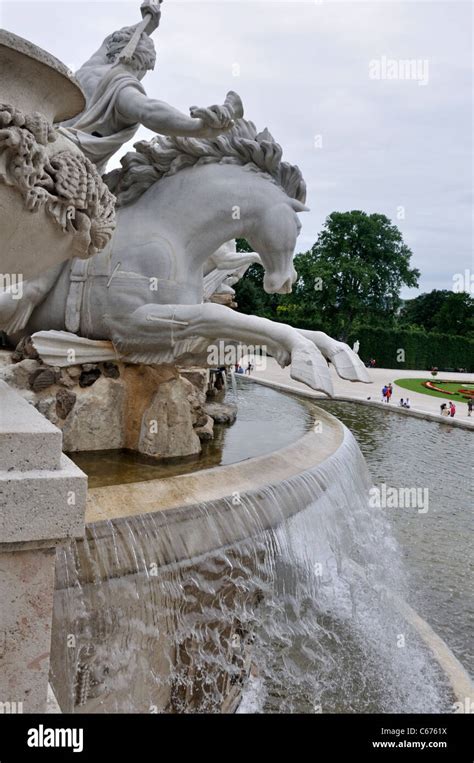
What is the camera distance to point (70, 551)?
10.4 feet

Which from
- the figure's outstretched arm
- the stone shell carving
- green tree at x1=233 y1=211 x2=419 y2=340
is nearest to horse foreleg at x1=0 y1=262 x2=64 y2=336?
the figure's outstretched arm

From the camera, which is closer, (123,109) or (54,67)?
(54,67)

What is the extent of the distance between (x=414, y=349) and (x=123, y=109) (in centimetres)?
3718

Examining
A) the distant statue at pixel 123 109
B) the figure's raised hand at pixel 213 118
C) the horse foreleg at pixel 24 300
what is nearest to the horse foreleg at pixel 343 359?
the figure's raised hand at pixel 213 118

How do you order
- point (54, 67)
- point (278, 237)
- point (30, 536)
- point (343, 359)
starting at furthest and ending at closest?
point (278, 237)
point (343, 359)
point (54, 67)
point (30, 536)

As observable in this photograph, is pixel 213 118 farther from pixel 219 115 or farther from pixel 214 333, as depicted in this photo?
pixel 214 333

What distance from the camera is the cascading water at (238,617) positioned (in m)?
3.27

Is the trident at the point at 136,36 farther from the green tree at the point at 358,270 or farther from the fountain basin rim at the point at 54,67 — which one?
the green tree at the point at 358,270

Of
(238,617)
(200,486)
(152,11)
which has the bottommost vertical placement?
(238,617)

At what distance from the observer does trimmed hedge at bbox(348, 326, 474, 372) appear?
38.2m

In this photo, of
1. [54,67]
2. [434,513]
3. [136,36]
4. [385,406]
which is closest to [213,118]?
[136,36]

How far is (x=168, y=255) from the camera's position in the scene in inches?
188

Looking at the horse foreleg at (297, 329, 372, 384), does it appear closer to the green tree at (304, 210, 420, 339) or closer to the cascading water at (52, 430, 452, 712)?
the cascading water at (52, 430, 452, 712)
